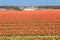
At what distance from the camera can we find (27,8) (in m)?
49.2

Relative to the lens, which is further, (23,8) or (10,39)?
(23,8)

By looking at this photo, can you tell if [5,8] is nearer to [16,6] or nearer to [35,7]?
[16,6]

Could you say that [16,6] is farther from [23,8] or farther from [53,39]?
[53,39]

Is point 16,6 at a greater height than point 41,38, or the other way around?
point 41,38

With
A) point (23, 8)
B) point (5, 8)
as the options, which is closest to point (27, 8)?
point (23, 8)

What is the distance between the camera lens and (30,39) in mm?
10836

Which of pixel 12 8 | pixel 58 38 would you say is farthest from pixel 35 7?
pixel 58 38

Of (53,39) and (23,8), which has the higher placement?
(53,39)

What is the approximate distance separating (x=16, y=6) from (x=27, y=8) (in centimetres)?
263

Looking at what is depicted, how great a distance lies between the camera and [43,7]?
50875 millimetres

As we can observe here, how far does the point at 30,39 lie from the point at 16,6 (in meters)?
39.9

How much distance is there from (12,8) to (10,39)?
40.1 metres

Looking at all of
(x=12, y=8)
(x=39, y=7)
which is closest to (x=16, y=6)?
(x=12, y=8)

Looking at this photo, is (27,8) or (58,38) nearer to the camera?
(58,38)
